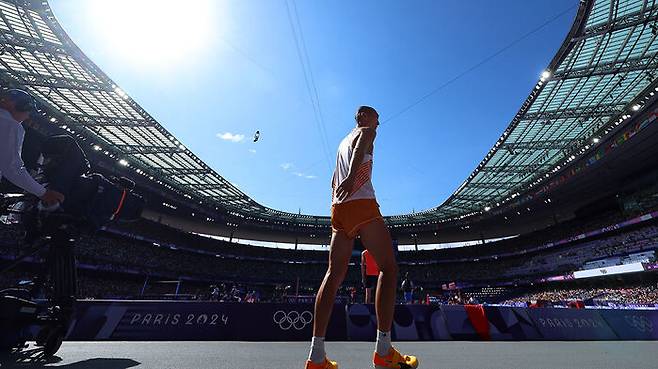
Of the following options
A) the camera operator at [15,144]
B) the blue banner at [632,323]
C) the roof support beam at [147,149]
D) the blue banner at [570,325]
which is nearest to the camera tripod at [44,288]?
the camera operator at [15,144]

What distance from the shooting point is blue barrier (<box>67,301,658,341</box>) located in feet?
17.7

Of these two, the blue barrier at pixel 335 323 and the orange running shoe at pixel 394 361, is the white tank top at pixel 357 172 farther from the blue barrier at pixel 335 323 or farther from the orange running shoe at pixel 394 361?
the blue barrier at pixel 335 323

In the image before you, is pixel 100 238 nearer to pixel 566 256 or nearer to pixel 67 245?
pixel 67 245

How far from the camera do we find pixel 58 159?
2.67 meters

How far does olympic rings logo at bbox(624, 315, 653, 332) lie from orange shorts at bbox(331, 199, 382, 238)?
877cm

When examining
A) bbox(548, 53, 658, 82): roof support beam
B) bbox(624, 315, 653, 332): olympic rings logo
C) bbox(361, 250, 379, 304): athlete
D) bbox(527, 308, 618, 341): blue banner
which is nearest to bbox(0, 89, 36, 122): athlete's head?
bbox(361, 250, 379, 304): athlete

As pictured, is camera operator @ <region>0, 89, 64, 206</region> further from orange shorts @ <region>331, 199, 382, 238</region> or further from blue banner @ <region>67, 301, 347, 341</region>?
blue banner @ <region>67, 301, 347, 341</region>

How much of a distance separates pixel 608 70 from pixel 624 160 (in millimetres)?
12369

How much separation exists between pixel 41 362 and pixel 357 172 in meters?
2.82

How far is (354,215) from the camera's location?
2.21 metres

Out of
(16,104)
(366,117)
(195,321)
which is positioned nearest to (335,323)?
(195,321)

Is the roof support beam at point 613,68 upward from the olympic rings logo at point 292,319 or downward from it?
upward

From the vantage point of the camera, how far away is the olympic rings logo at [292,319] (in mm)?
5891

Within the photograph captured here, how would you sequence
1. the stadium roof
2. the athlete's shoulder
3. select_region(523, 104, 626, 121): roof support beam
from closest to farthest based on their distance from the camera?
the athlete's shoulder
the stadium roof
select_region(523, 104, 626, 121): roof support beam
